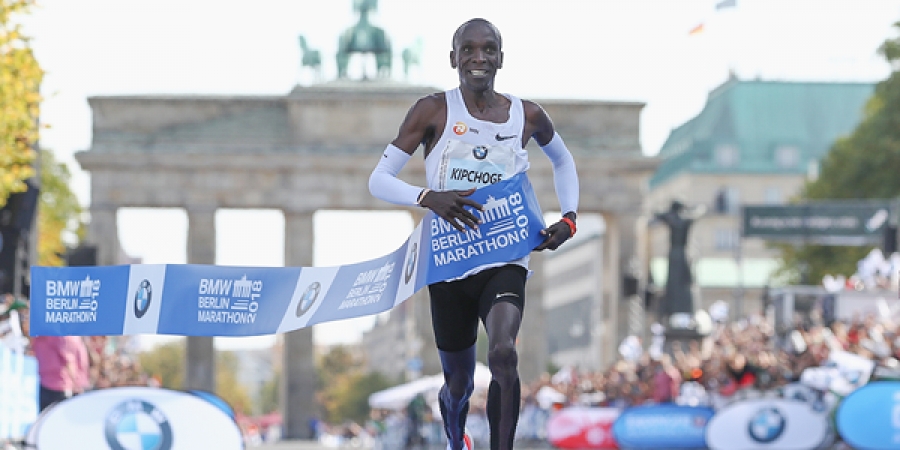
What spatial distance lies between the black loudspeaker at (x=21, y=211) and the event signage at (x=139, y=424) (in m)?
12.3

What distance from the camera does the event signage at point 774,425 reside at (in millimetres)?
20734

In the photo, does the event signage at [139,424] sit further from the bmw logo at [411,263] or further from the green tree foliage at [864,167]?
the green tree foliage at [864,167]

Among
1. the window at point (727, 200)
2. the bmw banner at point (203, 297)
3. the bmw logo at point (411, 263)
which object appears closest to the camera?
the bmw logo at point (411, 263)

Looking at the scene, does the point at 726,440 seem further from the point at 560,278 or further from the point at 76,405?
the point at 560,278

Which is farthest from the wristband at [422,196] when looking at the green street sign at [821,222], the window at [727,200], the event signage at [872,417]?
the window at [727,200]

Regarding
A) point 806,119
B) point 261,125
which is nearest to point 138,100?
point 261,125

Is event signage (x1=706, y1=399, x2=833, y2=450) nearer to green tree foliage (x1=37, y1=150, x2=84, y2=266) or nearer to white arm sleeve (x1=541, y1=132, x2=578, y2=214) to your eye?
white arm sleeve (x1=541, y1=132, x2=578, y2=214)

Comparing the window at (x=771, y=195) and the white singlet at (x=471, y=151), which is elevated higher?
the white singlet at (x=471, y=151)

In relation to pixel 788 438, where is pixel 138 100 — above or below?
above

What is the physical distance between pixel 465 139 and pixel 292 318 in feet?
5.17

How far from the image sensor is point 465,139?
9.12 m

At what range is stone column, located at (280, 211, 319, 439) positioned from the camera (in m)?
62.8

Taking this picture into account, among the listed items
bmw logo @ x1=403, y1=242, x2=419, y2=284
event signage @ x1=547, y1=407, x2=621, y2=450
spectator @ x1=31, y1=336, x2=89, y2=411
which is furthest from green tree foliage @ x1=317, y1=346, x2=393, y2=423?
bmw logo @ x1=403, y1=242, x2=419, y2=284

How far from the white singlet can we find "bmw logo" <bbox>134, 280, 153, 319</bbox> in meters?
1.87
